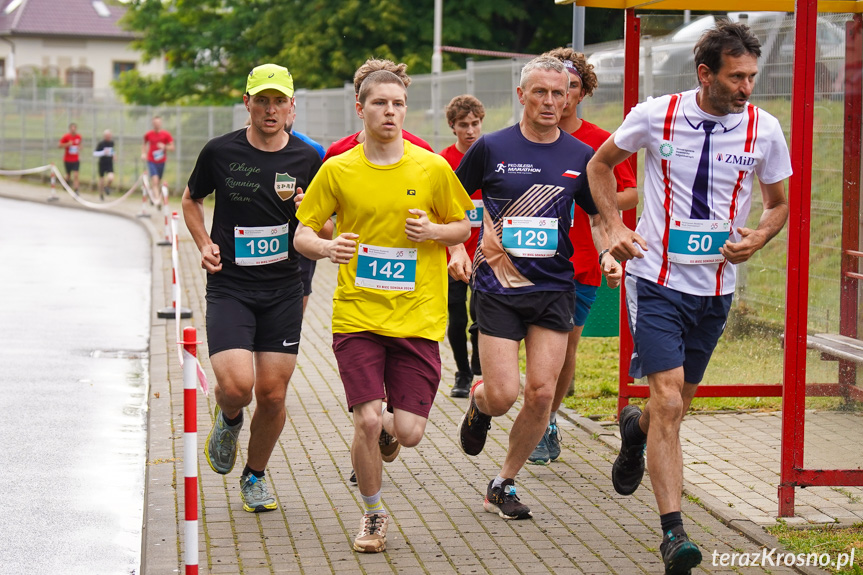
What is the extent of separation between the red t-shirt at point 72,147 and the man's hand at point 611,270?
102 feet

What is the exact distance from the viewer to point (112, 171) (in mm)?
34156

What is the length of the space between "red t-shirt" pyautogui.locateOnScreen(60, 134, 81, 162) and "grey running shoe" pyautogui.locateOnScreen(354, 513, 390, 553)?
31045mm

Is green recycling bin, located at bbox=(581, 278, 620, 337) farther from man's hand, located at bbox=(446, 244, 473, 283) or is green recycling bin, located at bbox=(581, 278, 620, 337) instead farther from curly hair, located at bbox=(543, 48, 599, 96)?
man's hand, located at bbox=(446, 244, 473, 283)

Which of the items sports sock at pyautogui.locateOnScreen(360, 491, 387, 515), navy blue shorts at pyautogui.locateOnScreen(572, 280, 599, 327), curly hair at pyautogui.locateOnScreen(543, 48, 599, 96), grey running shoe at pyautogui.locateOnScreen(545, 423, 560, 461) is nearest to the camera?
sports sock at pyautogui.locateOnScreen(360, 491, 387, 515)

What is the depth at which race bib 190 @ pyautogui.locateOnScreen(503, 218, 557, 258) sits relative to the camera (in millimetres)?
5723

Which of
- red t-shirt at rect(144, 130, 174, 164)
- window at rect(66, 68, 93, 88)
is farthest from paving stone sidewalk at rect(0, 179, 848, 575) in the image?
window at rect(66, 68, 93, 88)

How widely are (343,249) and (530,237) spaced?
3.53 feet

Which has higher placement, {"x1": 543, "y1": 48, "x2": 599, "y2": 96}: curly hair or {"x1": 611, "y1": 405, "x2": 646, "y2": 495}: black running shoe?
{"x1": 543, "y1": 48, "x2": 599, "y2": 96}: curly hair

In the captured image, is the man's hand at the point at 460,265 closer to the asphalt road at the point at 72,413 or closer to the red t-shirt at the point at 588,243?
the red t-shirt at the point at 588,243

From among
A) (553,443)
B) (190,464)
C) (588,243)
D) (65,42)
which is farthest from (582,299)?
(65,42)

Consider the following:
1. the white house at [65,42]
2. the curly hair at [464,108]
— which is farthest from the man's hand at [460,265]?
the white house at [65,42]

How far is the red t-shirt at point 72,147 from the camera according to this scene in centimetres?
3456

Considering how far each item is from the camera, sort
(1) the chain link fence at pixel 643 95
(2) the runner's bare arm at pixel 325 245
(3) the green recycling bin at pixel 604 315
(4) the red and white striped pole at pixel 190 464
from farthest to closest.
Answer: (3) the green recycling bin at pixel 604 315 < (1) the chain link fence at pixel 643 95 < (2) the runner's bare arm at pixel 325 245 < (4) the red and white striped pole at pixel 190 464

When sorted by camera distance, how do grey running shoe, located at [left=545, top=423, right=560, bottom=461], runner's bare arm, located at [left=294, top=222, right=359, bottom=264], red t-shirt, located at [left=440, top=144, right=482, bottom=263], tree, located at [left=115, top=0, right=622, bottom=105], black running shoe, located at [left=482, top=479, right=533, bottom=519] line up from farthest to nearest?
tree, located at [left=115, top=0, right=622, bottom=105], red t-shirt, located at [left=440, top=144, right=482, bottom=263], grey running shoe, located at [left=545, top=423, right=560, bottom=461], black running shoe, located at [left=482, top=479, right=533, bottom=519], runner's bare arm, located at [left=294, top=222, right=359, bottom=264]
